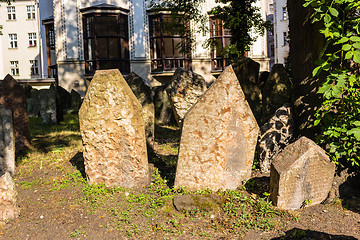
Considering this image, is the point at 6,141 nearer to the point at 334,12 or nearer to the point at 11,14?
the point at 334,12

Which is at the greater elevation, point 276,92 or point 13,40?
point 13,40

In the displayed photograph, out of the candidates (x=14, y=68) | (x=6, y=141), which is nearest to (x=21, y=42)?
(x=14, y=68)

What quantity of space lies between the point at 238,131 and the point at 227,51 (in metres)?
9.28

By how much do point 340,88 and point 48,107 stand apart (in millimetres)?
10499

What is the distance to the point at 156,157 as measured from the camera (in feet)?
23.3

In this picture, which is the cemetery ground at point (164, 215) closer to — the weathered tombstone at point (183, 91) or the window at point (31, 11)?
the weathered tombstone at point (183, 91)

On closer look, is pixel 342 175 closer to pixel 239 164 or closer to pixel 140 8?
pixel 239 164

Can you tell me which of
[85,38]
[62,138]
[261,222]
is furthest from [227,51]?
[85,38]

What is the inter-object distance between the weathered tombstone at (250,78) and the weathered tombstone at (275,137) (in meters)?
2.37

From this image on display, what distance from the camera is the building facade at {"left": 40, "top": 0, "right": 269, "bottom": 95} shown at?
73.5 ft

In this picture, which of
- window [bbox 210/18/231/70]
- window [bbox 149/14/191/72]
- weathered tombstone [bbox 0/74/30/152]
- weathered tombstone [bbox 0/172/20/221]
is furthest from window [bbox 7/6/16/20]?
weathered tombstone [bbox 0/172/20/221]

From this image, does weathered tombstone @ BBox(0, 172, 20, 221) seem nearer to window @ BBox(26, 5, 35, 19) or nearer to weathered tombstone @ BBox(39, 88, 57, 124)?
weathered tombstone @ BBox(39, 88, 57, 124)

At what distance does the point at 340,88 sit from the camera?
457cm

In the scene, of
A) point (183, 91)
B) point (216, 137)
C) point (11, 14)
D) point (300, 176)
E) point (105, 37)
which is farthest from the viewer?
point (11, 14)
